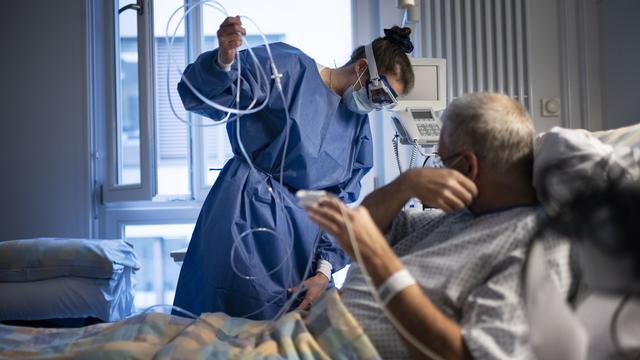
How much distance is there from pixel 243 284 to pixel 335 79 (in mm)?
756

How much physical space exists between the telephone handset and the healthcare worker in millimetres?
138

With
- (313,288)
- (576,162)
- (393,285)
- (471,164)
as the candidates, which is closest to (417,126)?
(313,288)

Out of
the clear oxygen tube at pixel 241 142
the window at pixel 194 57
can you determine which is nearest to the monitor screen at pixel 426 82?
the clear oxygen tube at pixel 241 142

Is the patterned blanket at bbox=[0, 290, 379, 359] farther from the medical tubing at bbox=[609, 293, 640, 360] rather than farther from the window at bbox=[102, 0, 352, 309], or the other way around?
the window at bbox=[102, 0, 352, 309]

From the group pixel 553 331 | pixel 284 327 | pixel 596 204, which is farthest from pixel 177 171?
pixel 596 204

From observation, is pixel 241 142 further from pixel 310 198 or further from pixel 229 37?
pixel 310 198

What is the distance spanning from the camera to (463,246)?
3.87 feet

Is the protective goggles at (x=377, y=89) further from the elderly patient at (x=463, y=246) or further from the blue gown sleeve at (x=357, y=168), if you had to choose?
the elderly patient at (x=463, y=246)

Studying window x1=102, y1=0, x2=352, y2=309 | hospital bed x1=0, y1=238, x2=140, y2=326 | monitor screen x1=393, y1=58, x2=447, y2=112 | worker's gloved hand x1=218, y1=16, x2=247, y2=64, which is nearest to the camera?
worker's gloved hand x1=218, y1=16, x2=247, y2=64

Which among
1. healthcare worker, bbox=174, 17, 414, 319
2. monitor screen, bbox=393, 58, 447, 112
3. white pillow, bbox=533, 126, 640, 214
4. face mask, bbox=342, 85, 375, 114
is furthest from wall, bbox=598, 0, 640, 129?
white pillow, bbox=533, 126, 640, 214

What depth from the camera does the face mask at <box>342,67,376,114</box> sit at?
74.9 inches

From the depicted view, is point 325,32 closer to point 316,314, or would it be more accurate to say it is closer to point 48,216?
point 48,216

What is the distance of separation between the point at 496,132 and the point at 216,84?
2.83 feet

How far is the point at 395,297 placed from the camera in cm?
102
